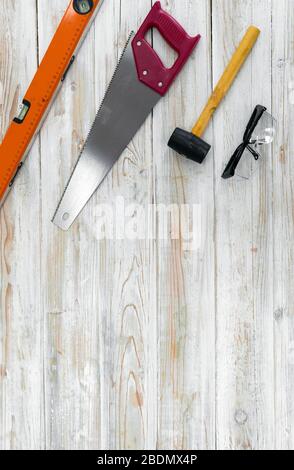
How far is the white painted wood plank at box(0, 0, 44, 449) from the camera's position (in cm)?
130

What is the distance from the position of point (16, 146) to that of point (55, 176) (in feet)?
0.38

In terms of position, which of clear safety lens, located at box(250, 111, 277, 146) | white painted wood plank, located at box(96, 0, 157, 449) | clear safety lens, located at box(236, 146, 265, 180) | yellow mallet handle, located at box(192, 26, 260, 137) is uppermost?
yellow mallet handle, located at box(192, 26, 260, 137)

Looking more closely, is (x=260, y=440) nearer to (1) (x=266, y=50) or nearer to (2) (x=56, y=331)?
(2) (x=56, y=331)

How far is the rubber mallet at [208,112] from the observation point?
4.04 ft

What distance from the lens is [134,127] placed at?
1.28 m

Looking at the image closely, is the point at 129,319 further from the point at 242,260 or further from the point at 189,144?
the point at 189,144

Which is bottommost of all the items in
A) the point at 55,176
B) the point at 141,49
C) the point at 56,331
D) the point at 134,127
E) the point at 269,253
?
the point at 56,331

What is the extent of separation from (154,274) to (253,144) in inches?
15.4

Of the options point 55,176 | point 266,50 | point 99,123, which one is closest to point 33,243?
point 55,176

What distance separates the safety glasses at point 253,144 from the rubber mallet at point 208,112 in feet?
0.23

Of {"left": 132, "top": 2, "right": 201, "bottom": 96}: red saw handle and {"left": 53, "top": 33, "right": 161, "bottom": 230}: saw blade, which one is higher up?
{"left": 132, "top": 2, "right": 201, "bottom": 96}: red saw handle

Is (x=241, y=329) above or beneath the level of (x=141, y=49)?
beneath

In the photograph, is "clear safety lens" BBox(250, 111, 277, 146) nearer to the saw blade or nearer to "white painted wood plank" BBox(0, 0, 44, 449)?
the saw blade

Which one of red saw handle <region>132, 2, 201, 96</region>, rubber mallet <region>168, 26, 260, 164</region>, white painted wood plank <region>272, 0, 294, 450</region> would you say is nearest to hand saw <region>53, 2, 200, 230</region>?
red saw handle <region>132, 2, 201, 96</region>
